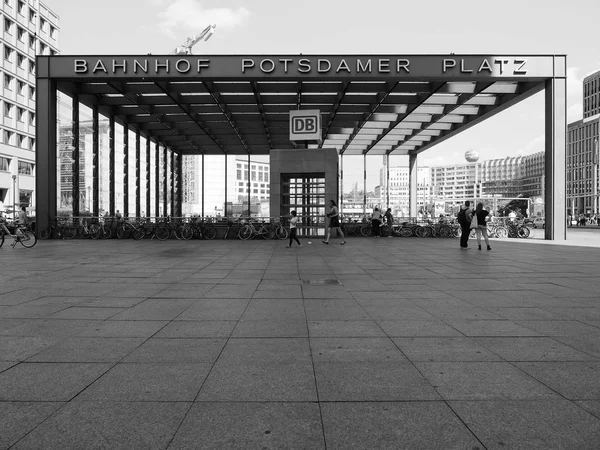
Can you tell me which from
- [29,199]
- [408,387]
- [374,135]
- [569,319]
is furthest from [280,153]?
[29,199]

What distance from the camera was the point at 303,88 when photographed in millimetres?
21922

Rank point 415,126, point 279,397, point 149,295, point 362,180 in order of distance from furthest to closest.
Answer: point 362,180 → point 415,126 → point 149,295 → point 279,397

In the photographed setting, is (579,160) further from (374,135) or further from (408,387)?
(408,387)

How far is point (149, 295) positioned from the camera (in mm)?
7289

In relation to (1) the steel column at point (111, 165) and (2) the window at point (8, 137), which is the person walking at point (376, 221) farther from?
(2) the window at point (8, 137)

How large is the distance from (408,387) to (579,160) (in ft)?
424

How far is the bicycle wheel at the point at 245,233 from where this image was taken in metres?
22.4

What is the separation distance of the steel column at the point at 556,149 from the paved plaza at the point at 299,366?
14.6 metres

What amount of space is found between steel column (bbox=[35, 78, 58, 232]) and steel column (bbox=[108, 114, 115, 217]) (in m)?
5.88

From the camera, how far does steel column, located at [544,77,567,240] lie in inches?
821

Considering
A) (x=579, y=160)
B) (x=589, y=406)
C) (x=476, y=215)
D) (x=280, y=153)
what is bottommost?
(x=589, y=406)

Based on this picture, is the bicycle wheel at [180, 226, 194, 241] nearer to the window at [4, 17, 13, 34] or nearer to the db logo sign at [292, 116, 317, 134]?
the db logo sign at [292, 116, 317, 134]

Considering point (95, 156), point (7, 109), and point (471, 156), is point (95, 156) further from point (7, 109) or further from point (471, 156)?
point (471, 156)

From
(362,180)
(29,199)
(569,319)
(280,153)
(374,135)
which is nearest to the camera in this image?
(569,319)
